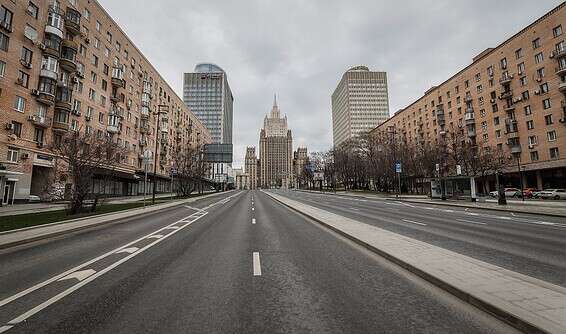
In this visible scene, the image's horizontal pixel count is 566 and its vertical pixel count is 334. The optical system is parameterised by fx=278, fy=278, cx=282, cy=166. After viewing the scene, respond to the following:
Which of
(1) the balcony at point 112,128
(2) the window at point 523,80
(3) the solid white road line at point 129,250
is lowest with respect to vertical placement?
(3) the solid white road line at point 129,250

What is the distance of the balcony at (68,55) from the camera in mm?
34094

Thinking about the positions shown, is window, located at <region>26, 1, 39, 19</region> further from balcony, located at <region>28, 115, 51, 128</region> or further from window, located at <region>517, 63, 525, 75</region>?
window, located at <region>517, 63, 525, 75</region>

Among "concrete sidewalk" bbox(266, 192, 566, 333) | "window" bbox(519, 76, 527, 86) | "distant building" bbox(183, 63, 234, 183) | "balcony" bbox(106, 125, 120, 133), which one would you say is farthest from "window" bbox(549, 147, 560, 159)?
"distant building" bbox(183, 63, 234, 183)

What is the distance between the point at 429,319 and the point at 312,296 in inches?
68.2

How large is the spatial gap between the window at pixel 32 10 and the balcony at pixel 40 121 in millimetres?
10943

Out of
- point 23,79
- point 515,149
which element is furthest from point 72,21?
point 515,149

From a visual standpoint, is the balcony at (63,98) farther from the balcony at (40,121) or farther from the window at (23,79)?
the window at (23,79)

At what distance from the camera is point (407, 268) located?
6234mm

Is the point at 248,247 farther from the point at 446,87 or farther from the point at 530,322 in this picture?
the point at 446,87

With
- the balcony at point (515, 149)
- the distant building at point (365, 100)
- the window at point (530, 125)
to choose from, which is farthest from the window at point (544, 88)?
the distant building at point (365, 100)

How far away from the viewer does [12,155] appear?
28.1m

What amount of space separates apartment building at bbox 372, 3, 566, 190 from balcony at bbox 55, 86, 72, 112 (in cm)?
6625

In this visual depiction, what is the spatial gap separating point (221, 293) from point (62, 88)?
4092 centimetres

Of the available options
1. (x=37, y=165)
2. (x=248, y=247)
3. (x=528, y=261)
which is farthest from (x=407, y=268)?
(x=37, y=165)
